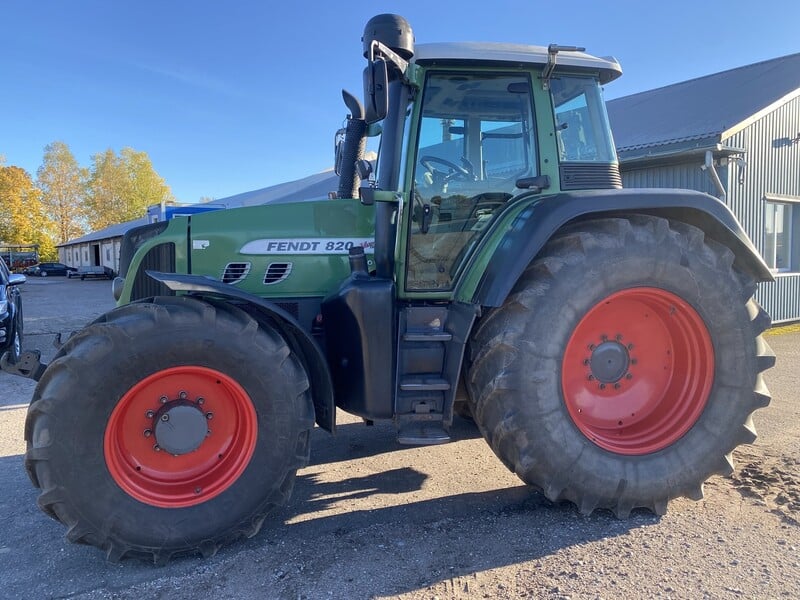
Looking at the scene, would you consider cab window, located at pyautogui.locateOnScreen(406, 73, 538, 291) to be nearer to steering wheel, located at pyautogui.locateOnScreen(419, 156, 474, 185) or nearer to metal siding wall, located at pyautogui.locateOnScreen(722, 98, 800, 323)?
steering wheel, located at pyautogui.locateOnScreen(419, 156, 474, 185)

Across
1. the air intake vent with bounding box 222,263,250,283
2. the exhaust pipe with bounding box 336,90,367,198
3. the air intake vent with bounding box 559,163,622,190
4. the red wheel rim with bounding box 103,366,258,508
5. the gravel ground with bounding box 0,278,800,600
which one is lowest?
the gravel ground with bounding box 0,278,800,600

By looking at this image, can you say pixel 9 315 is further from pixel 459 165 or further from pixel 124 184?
pixel 124 184

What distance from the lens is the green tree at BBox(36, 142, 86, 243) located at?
5291 centimetres

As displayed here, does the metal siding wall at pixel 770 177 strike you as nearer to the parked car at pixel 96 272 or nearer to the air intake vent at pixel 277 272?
the air intake vent at pixel 277 272

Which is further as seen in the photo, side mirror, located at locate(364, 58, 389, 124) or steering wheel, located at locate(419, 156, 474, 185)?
steering wheel, located at locate(419, 156, 474, 185)

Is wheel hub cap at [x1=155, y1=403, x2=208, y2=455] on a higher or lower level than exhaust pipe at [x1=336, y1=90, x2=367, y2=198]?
lower

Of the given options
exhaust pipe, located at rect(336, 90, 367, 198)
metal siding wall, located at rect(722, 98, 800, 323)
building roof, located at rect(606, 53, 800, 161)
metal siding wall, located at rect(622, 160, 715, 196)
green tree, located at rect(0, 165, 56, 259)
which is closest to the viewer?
exhaust pipe, located at rect(336, 90, 367, 198)

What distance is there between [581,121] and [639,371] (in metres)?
1.57

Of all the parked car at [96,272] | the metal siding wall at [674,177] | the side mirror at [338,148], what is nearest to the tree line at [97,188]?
the parked car at [96,272]

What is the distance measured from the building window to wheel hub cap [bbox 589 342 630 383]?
924 cm

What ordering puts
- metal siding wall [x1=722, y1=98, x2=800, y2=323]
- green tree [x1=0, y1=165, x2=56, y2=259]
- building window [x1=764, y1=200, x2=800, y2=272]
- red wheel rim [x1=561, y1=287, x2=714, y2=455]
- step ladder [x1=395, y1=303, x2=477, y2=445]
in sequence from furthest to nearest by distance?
green tree [x1=0, y1=165, x2=56, y2=259] → building window [x1=764, y1=200, x2=800, y2=272] → metal siding wall [x1=722, y1=98, x2=800, y2=323] → red wheel rim [x1=561, y1=287, x2=714, y2=455] → step ladder [x1=395, y1=303, x2=477, y2=445]

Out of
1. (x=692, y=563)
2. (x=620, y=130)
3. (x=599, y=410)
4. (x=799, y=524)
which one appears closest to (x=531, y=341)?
(x=599, y=410)

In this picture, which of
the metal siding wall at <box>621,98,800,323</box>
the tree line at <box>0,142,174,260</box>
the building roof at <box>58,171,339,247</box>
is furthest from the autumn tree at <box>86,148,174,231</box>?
the metal siding wall at <box>621,98,800,323</box>

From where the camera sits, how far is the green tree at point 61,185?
174ft
